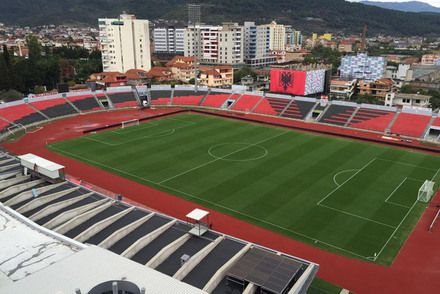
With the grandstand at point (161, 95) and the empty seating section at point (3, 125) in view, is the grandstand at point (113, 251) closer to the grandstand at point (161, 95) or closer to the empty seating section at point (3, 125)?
the empty seating section at point (3, 125)

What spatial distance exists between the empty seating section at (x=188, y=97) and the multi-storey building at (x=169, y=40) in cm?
10252

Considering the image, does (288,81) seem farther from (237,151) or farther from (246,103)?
(237,151)

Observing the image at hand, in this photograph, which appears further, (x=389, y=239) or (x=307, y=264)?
(x=389, y=239)

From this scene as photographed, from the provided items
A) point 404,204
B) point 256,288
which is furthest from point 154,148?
point 256,288

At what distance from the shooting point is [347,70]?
120625mm

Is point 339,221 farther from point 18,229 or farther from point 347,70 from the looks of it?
point 347,70

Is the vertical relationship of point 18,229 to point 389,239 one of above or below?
above

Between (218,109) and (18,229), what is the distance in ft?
183

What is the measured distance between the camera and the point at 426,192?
1277 inches

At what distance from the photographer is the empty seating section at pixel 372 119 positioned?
56.4 m

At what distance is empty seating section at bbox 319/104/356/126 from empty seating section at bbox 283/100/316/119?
3566mm

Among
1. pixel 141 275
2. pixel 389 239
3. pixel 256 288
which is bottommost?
pixel 389 239

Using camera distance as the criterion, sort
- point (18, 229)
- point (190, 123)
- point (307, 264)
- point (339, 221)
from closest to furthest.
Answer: point (307, 264), point (18, 229), point (339, 221), point (190, 123)

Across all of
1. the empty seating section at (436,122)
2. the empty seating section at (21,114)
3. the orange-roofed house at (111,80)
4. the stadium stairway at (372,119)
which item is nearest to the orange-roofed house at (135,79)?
the orange-roofed house at (111,80)
